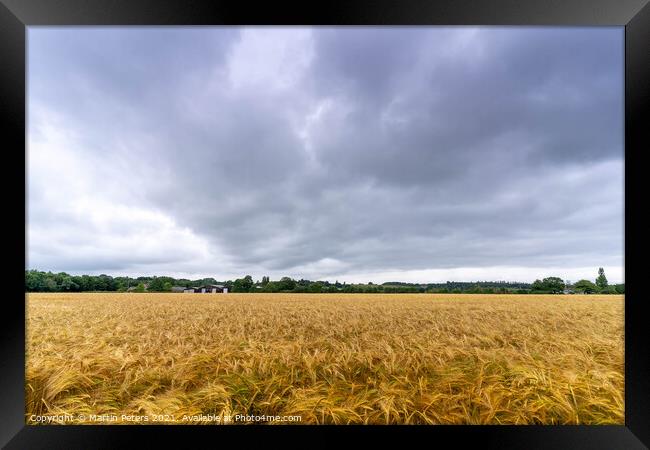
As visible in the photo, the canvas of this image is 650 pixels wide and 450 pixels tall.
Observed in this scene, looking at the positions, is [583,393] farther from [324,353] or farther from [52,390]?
[52,390]

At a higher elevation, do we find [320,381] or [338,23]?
[338,23]

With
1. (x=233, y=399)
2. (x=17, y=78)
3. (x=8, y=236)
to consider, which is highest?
(x=17, y=78)

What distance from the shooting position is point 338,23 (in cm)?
223

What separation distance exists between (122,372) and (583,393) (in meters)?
3.82

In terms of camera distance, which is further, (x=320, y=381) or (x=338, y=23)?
(x=320, y=381)

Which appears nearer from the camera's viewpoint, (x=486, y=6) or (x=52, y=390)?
(x=486, y=6)

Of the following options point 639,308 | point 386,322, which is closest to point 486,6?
point 639,308

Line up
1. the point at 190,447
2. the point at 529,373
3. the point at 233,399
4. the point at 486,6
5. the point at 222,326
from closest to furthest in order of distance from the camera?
the point at 190,447 → the point at 486,6 → the point at 233,399 → the point at 529,373 → the point at 222,326

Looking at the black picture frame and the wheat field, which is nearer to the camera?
the black picture frame

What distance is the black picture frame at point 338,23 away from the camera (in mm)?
2008

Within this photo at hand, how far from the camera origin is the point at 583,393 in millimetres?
2320

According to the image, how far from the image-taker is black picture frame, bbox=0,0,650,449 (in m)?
2.01

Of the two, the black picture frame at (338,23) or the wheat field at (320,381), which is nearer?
the black picture frame at (338,23)

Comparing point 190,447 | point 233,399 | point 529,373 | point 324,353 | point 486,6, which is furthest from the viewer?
point 324,353
